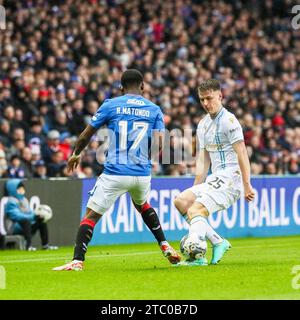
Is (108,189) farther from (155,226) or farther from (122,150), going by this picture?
(155,226)

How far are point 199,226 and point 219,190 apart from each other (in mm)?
601

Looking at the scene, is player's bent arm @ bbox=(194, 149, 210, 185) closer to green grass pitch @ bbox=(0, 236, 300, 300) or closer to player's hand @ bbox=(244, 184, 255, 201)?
player's hand @ bbox=(244, 184, 255, 201)

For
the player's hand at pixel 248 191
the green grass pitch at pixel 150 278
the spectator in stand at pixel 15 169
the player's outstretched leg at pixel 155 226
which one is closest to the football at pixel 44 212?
the spectator in stand at pixel 15 169

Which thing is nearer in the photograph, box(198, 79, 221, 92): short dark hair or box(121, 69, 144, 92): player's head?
box(121, 69, 144, 92): player's head

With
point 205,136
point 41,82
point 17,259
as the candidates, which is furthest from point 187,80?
point 205,136

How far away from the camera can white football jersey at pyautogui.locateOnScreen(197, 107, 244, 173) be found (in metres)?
11.8

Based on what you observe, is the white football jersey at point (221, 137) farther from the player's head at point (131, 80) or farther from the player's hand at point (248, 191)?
the player's head at point (131, 80)

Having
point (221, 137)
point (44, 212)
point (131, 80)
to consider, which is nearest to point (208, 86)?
point (221, 137)

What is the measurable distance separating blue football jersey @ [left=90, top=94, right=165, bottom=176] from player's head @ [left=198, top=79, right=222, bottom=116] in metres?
0.61

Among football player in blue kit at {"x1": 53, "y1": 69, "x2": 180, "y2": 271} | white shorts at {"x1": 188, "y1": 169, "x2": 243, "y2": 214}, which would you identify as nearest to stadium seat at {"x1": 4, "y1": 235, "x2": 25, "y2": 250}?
football player in blue kit at {"x1": 53, "y1": 69, "x2": 180, "y2": 271}

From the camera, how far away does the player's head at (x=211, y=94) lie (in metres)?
11.7

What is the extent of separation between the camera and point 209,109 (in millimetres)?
11820

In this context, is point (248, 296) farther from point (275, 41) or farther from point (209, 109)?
point (275, 41)
